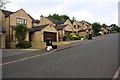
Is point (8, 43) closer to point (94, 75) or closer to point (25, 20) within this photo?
point (25, 20)

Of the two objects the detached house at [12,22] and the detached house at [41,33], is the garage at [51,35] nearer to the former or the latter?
the detached house at [41,33]

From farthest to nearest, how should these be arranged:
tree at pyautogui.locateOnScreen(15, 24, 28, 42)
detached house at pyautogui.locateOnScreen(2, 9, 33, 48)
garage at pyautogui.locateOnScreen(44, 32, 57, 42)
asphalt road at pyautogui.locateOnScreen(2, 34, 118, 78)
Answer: garage at pyautogui.locateOnScreen(44, 32, 57, 42)
detached house at pyautogui.locateOnScreen(2, 9, 33, 48)
tree at pyautogui.locateOnScreen(15, 24, 28, 42)
asphalt road at pyautogui.locateOnScreen(2, 34, 118, 78)

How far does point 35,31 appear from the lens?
87.5 feet

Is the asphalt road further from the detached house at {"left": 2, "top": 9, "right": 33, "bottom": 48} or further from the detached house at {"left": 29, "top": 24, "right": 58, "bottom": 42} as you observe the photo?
the detached house at {"left": 29, "top": 24, "right": 58, "bottom": 42}

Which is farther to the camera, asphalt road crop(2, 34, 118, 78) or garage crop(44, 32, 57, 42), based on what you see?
garage crop(44, 32, 57, 42)

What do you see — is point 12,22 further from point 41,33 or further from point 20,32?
point 41,33

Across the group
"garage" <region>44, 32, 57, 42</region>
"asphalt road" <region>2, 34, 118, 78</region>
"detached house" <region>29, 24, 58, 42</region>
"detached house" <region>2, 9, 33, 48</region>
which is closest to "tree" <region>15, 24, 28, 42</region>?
"detached house" <region>2, 9, 33, 48</region>

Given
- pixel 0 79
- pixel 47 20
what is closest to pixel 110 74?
pixel 0 79

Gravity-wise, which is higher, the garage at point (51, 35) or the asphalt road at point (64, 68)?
the garage at point (51, 35)

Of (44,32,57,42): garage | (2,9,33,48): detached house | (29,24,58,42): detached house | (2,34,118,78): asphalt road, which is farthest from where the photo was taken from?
(44,32,57,42): garage

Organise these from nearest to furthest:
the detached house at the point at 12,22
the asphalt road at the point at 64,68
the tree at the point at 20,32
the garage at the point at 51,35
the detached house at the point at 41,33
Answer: the asphalt road at the point at 64,68, the tree at the point at 20,32, the detached house at the point at 12,22, the detached house at the point at 41,33, the garage at the point at 51,35

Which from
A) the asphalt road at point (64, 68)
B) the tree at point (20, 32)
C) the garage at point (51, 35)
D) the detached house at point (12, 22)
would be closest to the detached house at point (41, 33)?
the garage at point (51, 35)

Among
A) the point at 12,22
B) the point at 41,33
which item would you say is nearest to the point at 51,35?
the point at 41,33

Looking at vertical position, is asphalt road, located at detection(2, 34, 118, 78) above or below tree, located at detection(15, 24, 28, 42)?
below
